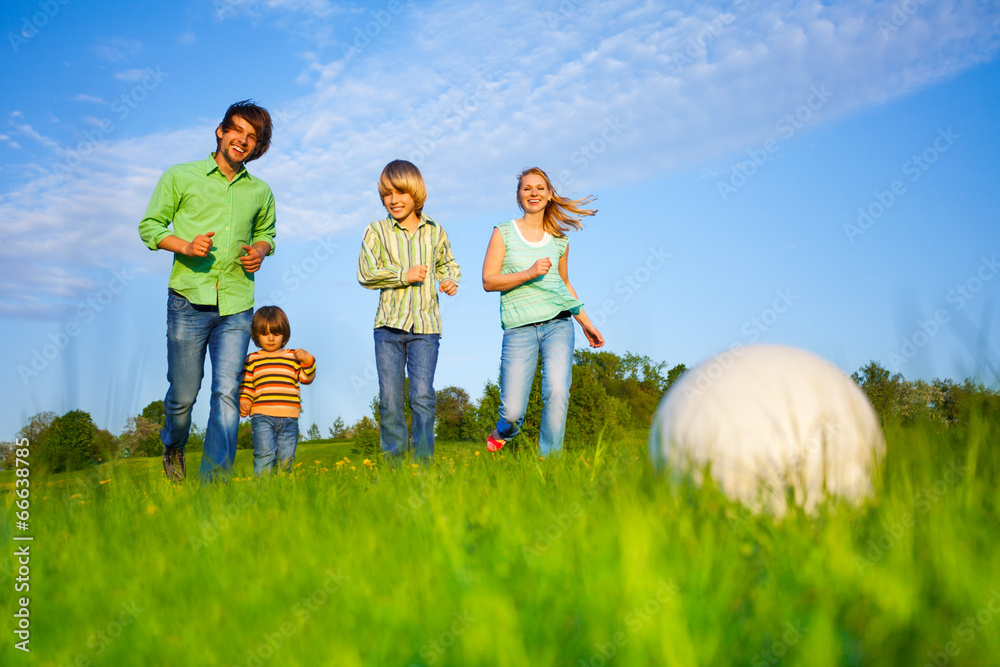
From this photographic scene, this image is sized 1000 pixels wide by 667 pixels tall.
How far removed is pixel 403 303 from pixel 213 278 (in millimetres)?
1681

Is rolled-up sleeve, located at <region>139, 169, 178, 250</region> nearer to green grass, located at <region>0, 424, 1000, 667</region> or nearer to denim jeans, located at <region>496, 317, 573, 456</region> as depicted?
green grass, located at <region>0, 424, 1000, 667</region>

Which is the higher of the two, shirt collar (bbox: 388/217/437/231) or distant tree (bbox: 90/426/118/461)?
shirt collar (bbox: 388/217/437/231)

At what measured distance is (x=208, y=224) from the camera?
19.4 ft

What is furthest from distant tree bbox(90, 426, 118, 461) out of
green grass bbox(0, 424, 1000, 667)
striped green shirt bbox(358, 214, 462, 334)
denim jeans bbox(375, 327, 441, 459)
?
striped green shirt bbox(358, 214, 462, 334)

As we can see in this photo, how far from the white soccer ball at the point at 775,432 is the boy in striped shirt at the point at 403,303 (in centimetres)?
297

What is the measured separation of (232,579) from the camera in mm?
2654

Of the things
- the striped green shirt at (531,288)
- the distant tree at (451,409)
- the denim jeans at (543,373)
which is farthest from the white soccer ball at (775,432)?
the distant tree at (451,409)

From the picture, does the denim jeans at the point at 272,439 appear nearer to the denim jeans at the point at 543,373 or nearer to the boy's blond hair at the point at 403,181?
the denim jeans at the point at 543,373

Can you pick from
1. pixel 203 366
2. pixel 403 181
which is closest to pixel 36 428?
pixel 203 366

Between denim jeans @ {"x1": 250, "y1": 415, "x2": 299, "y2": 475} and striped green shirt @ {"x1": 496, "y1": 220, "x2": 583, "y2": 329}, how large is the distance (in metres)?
2.52

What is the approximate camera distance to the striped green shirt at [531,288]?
603cm

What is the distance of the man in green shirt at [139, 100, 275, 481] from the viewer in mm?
5781

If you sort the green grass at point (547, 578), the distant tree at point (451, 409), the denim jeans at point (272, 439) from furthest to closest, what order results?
the distant tree at point (451, 409)
the denim jeans at point (272, 439)
the green grass at point (547, 578)

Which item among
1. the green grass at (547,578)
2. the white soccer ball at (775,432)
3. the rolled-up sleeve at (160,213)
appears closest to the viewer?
the green grass at (547,578)
